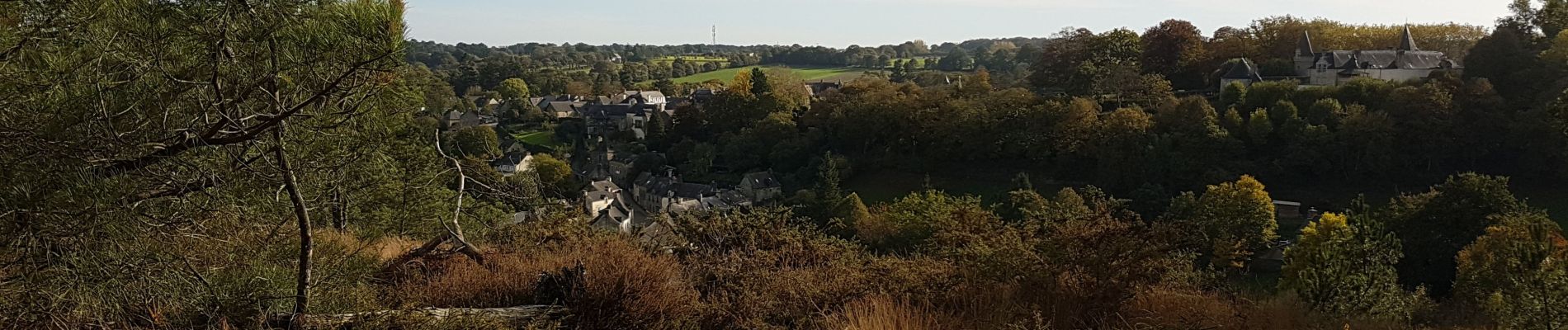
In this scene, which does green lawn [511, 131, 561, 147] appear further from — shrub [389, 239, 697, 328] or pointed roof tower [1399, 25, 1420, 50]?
shrub [389, 239, 697, 328]

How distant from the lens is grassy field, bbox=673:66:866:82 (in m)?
70.9

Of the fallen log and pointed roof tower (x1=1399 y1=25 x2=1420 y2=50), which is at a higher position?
pointed roof tower (x1=1399 y1=25 x2=1420 y2=50)

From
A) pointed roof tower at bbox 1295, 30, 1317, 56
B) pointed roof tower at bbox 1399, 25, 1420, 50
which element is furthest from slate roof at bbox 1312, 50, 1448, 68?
pointed roof tower at bbox 1295, 30, 1317, 56

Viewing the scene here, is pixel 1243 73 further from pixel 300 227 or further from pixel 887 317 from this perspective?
pixel 300 227

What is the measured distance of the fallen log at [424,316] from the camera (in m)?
3.98

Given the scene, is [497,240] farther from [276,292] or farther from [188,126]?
[188,126]

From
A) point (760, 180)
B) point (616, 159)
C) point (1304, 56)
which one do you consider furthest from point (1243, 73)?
point (616, 159)

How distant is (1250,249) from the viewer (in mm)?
18906

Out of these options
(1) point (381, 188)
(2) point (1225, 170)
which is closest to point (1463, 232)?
(2) point (1225, 170)

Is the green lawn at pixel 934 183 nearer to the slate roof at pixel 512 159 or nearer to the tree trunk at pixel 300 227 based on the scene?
the slate roof at pixel 512 159

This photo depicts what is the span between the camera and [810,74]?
80188 mm

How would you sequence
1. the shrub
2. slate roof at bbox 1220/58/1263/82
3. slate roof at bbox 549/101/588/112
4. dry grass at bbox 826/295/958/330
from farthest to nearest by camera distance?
slate roof at bbox 549/101/588/112
slate roof at bbox 1220/58/1263/82
the shrub
dry grass at bbox 826/295/958/330

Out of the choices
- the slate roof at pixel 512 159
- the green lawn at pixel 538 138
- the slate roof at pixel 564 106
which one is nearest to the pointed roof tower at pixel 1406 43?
the slate roof at pixel 512 159

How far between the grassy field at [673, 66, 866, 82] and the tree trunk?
63724 mm
